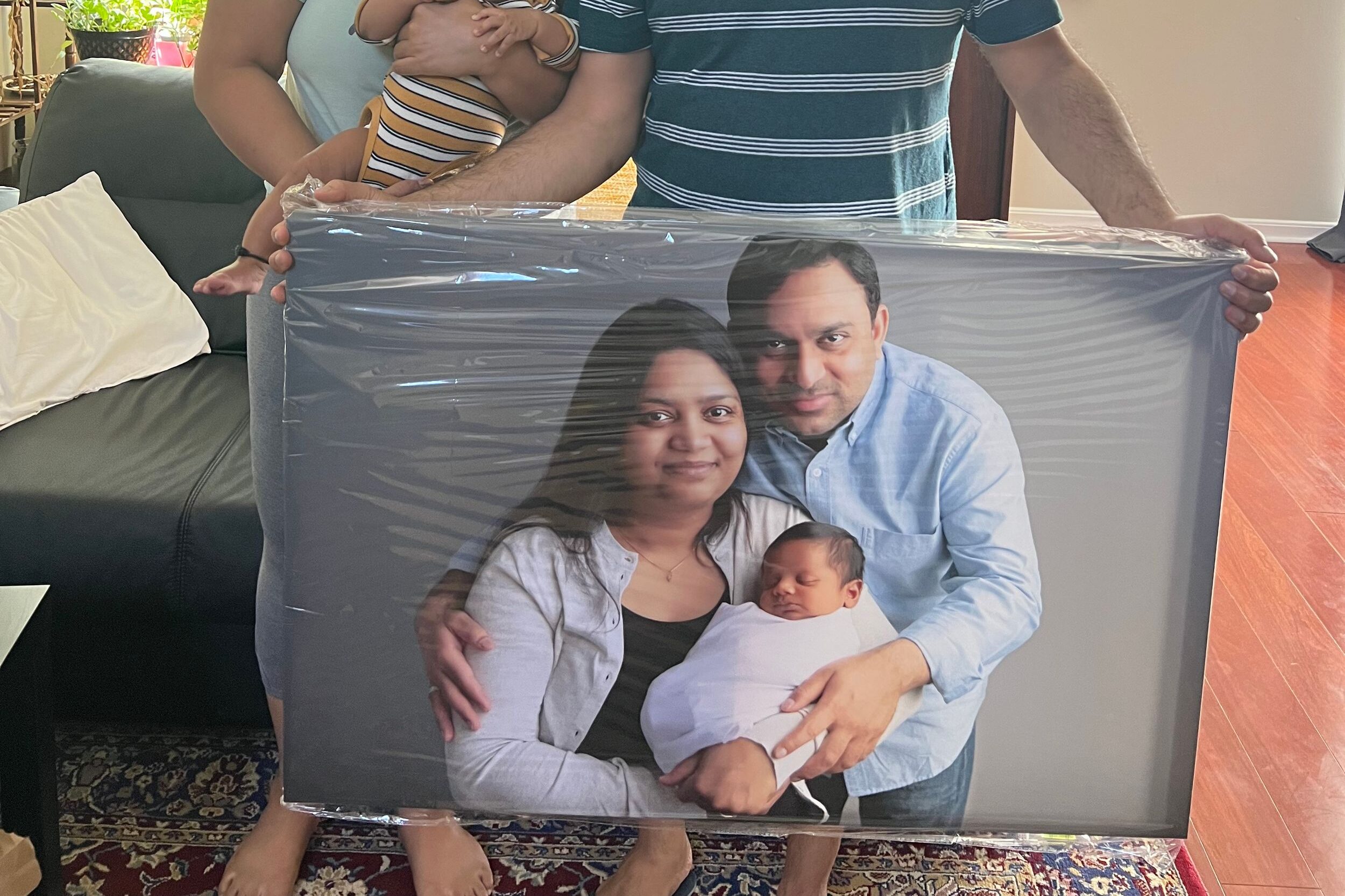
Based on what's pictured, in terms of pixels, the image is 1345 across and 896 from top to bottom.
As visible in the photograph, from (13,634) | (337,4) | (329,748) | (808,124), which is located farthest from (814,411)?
(13,634)

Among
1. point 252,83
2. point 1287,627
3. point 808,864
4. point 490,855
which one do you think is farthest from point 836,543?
point 1287,627

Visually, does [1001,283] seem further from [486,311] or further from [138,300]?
[138,300]

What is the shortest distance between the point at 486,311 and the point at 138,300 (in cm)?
128

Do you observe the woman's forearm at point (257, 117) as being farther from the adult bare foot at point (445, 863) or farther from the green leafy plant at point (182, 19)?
the green leafy plant at point (182, 19)

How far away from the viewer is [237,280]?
107 cm

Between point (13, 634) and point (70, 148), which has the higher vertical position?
point (70, 148)

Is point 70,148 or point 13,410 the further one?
point 70,148

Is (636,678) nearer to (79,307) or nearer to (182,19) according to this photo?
(79,307)

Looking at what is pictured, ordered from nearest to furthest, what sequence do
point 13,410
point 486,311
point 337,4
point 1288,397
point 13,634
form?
point 486,311 < point 337,4 < point 13,634 < point 13,410 < point 1288,397

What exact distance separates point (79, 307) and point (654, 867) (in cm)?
128

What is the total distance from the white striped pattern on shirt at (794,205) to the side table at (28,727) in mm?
836

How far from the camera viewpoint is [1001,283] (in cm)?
96

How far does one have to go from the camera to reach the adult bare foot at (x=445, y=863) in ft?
4.78

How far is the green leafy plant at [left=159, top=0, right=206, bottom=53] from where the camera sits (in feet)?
10.0
